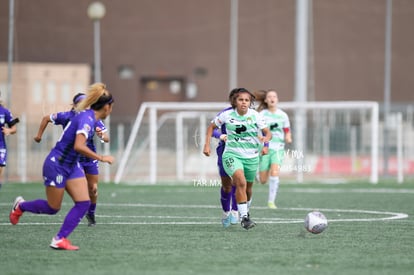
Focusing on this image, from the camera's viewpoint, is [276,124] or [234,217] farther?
[276,124]

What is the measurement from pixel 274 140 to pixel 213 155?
39.4 ft

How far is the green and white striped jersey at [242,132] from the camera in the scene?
1458 centimetres

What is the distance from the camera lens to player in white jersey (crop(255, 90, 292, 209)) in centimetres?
1897

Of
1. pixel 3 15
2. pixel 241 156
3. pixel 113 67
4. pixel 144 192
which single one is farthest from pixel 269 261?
pixel 113 67

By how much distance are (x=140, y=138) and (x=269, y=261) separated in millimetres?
21707

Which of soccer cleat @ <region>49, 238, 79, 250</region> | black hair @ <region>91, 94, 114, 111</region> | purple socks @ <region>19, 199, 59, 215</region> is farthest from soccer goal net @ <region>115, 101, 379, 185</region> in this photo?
soccer cleat @ <region>49, 238, 79, 250</region>

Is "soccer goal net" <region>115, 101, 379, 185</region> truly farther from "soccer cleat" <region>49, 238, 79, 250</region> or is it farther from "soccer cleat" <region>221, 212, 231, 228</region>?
"soccer cleat" <region>49, 238, 79, 250</region>

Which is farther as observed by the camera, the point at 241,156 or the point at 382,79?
the point at 382,79

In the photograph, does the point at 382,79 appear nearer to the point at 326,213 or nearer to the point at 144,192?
the point at 144,192

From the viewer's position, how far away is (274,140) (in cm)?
1970

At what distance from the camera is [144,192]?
24.5 metres

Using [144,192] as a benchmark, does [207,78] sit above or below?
above

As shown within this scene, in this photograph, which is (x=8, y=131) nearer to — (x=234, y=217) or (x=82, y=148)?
(x=234, y=217)

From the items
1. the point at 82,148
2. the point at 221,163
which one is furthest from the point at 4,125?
the point at 82,148
